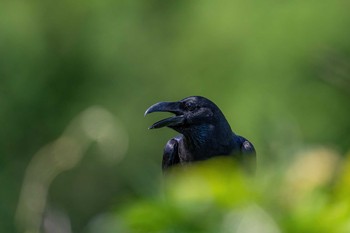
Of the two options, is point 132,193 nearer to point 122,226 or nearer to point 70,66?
point 122,226

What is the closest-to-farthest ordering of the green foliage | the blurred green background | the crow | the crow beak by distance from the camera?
the green foliage, the crow beak, the crow, the blurred green background

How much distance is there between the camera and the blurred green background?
21.0 m

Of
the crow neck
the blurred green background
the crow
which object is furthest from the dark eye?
the blurred green background

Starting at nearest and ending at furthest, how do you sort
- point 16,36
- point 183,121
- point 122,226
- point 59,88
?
point 122,226 < point 183,121 < point 16,36 < point 59,88

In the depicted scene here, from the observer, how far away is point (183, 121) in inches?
281

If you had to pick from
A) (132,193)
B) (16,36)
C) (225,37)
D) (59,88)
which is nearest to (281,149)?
(132,193)

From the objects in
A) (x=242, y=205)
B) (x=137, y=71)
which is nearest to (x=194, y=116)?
(x=242, y=205)

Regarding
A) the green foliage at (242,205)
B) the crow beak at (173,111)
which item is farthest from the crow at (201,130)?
the green foliage at (242,205)

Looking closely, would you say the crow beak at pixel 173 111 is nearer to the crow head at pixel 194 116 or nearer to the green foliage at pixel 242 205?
the crow head at pixel 194 116

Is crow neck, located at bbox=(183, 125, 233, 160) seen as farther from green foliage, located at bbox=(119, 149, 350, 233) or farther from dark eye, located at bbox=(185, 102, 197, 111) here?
green foliage, located at bbox=(119, 149, 350, 233)

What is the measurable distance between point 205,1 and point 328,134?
7.02 metres

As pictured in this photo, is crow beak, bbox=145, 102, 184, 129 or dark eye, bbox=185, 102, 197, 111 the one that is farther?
dark eye, bbox=185, 102, 197, 111

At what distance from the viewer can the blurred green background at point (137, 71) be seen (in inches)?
826

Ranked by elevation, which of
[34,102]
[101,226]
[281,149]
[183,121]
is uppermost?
[281,149]
